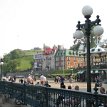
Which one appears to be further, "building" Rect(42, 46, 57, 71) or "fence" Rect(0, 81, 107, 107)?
"building" Rect(42, 46, 57, 71)

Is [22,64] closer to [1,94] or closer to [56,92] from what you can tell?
[1,94]

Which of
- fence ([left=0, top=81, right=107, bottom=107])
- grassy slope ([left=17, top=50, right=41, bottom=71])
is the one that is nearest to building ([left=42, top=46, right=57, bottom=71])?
grassy slope ([left=17, top=50, right=41, bottom=71])

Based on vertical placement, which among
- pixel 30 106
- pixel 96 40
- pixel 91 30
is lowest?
pixel 30 106

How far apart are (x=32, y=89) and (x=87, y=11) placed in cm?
364

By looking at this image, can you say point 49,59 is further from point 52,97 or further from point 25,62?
point 52,97

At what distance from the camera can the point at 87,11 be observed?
13242 millimetres

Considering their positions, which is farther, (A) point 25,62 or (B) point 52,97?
(A) point 25,62

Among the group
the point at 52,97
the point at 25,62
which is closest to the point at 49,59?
the point at 25,62

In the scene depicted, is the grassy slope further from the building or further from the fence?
the fence

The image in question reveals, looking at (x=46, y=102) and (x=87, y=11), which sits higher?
(x=87, y=11)

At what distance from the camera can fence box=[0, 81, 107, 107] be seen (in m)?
8.00

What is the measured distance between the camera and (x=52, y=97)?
10.9m

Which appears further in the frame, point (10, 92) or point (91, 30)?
point (10, 92)

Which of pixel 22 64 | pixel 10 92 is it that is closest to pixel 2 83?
pixel 10 92
